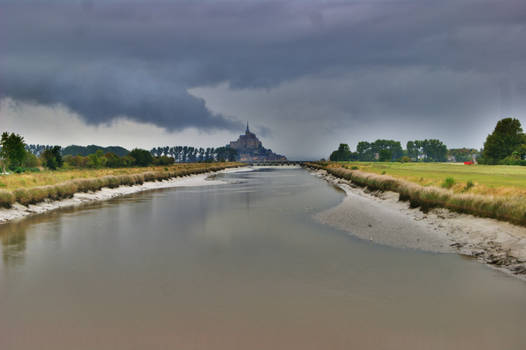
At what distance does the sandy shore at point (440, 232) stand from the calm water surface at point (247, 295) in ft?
3.83

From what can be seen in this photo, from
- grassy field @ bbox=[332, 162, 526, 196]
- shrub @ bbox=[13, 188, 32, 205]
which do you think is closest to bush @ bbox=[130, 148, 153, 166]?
grassy field @ bbox=[332, 162, 526, 196]

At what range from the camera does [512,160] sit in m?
82.6

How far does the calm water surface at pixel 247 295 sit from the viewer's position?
6.89 metres

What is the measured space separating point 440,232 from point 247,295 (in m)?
12.1

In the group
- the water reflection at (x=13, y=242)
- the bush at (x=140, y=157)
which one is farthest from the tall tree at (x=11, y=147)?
the water reflection at (x=13, y=242)

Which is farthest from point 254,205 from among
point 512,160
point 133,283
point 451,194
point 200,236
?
point 512,160

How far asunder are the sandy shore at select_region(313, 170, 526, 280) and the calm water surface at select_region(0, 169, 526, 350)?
45.9 inches

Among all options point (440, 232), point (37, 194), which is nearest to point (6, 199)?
point (37, 194)

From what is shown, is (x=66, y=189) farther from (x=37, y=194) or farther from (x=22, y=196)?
(x=22, y=196)

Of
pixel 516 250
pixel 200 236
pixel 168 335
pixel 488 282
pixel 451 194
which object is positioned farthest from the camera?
pixel 451 194

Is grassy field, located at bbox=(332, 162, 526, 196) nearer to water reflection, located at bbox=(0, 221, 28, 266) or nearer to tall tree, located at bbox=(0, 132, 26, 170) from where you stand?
water reflection, located at bbox=(0, 221, 28, 266)

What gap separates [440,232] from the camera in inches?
657

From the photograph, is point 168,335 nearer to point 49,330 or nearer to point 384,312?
point 49,330

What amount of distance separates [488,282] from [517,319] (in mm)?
2446
